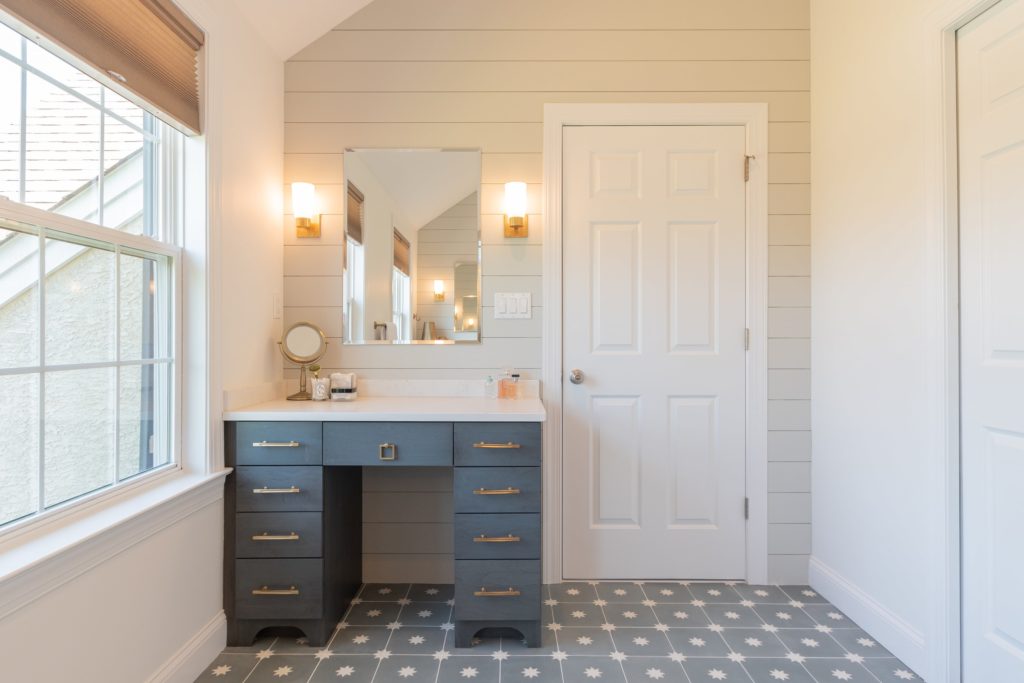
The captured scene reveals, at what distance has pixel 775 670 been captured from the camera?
1.77m

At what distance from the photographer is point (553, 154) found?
241cm

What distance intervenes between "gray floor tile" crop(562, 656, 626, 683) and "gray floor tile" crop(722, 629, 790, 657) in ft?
1.55

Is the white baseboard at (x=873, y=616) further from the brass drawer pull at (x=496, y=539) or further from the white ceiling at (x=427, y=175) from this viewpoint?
the white ceiling at (x=427, y=175)

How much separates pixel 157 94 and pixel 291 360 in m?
1.13

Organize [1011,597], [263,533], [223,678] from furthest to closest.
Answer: [263,533], [223,678], [1011,597]

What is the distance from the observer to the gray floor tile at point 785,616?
6.75 feet

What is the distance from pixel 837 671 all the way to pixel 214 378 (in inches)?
94.9

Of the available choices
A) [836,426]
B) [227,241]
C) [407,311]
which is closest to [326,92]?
[227,241]

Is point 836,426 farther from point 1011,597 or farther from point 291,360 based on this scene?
point 291,360

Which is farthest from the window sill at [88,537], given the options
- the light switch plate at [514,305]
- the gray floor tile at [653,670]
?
the gray floor tile at [653,670]

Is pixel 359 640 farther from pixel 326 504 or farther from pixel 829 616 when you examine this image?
pixel 829 616

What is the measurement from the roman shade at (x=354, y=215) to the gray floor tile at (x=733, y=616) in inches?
88.5

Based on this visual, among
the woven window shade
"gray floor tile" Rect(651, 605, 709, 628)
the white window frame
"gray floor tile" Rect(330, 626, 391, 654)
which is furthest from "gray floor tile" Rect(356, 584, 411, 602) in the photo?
the woven window shade

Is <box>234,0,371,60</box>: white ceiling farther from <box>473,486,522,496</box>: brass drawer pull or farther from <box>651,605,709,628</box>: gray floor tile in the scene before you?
<box>651,605,709,628</box>: gray floor tile
